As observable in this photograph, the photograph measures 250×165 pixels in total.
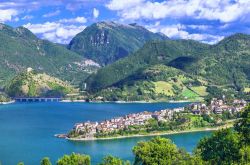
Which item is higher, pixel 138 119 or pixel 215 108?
pixel 215 108

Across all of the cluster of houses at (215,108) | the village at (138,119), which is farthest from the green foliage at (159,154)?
the cluster of houses at (215,108)

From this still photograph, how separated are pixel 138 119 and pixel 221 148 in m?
75.1

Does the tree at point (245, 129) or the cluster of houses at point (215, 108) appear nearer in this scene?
the tree at point (245, 129)

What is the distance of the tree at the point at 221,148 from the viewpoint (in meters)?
51.9

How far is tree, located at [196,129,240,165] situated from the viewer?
51938 mm

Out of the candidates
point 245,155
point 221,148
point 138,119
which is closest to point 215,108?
point 138,119

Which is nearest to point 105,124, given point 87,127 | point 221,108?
point 87,127

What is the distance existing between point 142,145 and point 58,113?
379 feet

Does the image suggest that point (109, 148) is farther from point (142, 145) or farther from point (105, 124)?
point (142, 145)

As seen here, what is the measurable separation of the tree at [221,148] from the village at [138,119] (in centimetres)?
6260

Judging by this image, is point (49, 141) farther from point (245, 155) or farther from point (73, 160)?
point (245, 155)

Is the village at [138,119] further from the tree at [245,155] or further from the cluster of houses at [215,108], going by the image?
the tree at [245,155]

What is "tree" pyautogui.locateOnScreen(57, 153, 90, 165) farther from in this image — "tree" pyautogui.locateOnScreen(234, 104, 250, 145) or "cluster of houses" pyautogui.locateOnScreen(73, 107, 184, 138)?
"cluster of houses" pyautogui.locateOnScreen(73, 107, 184, 138)

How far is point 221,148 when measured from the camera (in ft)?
177
